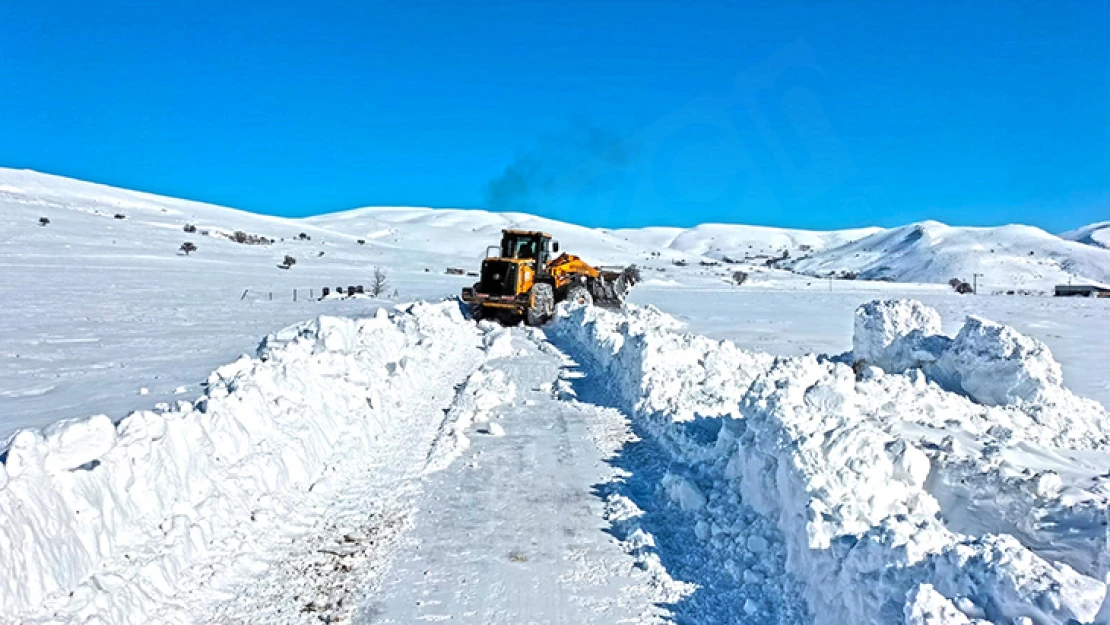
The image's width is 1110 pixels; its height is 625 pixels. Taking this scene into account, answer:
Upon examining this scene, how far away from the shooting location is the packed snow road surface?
405 cm

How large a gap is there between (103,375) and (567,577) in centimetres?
847

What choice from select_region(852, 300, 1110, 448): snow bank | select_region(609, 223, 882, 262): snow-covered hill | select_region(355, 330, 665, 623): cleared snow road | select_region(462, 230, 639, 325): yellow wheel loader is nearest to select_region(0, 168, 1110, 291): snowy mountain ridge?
select_region(609, 223, 882, 262): snow-covered hill

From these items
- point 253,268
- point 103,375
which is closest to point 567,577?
point 103,375

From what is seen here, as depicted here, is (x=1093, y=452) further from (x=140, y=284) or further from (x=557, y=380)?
(x=140, y=284)

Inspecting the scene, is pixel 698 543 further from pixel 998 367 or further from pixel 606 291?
pixel 606 291

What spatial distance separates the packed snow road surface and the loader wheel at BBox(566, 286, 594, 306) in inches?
467

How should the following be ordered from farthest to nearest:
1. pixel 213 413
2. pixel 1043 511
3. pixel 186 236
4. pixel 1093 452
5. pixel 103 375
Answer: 1. pixel 186 236
2. pixel 103 375
3. pixel 1093 452
4. pixel 213 413
5. pixel 1043 511

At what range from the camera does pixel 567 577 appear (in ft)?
16.3

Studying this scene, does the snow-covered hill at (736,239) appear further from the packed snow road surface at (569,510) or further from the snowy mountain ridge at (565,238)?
the packed snow road surface at (569,510)

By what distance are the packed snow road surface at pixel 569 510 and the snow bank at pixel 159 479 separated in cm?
2

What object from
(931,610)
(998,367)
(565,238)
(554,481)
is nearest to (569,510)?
(554,481)

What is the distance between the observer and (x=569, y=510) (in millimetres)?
6164

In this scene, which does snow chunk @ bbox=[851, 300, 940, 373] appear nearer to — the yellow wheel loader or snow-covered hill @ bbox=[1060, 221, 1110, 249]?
the yellow wheel loader

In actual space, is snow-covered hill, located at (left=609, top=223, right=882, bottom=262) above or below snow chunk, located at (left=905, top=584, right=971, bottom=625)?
above
